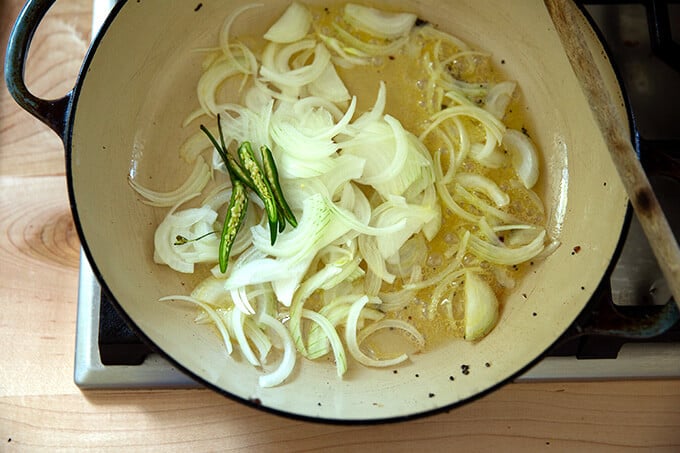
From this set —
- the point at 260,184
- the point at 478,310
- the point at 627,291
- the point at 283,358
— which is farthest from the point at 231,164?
the point at 627,291

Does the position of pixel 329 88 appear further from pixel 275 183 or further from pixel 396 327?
pixel 396 327

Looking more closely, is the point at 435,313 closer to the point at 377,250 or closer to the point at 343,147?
the point at 377,250

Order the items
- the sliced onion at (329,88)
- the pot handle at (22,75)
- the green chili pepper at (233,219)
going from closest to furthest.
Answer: the pot handle at (22,75) → the green chili pepper at (233,219) → the sliced onion at (329,88)

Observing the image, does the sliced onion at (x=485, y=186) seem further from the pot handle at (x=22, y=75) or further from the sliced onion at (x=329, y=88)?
the pot handle at (x=22, y=75)

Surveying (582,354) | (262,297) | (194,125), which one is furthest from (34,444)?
(582,354)

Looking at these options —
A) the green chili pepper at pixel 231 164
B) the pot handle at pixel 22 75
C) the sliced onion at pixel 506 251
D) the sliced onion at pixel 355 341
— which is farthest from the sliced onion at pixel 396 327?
the pot handle at pixel 22 75

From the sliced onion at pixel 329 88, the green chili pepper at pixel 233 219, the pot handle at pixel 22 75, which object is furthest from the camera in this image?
the sliced onion at pixel 329 88
